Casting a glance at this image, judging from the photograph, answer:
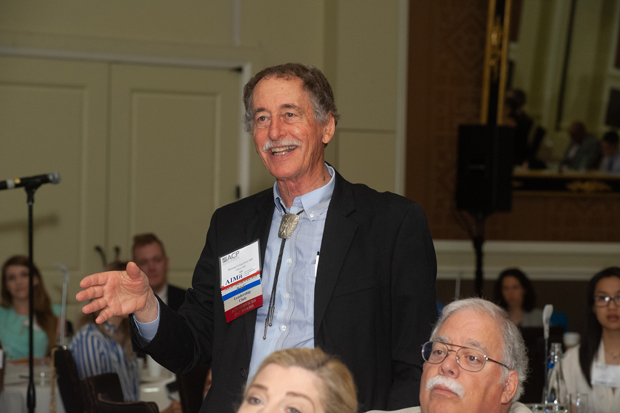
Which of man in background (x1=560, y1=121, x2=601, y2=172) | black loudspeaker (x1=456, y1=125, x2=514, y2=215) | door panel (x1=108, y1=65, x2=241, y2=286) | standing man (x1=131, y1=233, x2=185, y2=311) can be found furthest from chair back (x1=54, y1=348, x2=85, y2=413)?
man in background (x1=560, y1=121, x2=601, y2=172)

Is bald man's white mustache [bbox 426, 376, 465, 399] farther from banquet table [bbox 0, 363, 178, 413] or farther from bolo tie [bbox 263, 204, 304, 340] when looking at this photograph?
banquet table [bbox 0, 363, 178, 413]

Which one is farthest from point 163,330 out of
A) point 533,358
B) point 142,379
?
point 533,358

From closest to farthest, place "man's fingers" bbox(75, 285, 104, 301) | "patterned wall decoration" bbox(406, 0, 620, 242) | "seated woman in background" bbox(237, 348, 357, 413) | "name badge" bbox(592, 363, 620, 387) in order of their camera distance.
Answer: "seated woman in background" bbox(237, 348, 357, 413) → "man's fingers" bbox(75, 285, 104, 301) → "name badge" bbox(592, 363, 620, 387) → "patterned wall decoration" bbox(406, 0, 620, 242)

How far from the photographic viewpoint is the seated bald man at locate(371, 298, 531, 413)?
62.8 inches

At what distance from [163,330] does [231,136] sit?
3.95m

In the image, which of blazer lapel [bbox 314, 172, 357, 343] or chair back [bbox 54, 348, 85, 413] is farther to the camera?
chair back [bbox 54, 348, 85, 413]

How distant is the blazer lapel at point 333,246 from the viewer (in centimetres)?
169

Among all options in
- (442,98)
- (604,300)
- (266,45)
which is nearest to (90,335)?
(604,300)

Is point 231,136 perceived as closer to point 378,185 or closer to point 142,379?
point 378,185

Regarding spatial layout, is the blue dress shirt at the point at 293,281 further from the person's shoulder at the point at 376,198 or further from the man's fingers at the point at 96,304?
the man's fingers at the point at 96,304

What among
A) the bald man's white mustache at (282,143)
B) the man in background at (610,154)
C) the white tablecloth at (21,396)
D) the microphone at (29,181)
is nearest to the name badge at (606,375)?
the bald man's white mustache at (282,143)

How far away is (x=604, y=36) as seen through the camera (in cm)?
572

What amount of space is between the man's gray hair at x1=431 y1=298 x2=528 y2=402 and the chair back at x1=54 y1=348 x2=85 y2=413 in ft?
5.59

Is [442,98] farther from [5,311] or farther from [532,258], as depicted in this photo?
[5,311]
